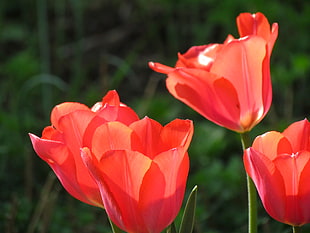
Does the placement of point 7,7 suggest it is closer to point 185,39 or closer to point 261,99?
point 185,39

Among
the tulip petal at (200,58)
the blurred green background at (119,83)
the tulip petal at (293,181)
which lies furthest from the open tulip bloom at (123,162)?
the blurred green background at (119,83)

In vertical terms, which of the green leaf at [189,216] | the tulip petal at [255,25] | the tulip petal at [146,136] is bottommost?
the green leaf at [189,216]

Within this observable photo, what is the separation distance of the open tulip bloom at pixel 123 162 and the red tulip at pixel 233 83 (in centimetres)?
18

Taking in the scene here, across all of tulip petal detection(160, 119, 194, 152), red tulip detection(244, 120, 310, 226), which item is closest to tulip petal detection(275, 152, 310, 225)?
red tulip detection(244, 120, 310, 226)

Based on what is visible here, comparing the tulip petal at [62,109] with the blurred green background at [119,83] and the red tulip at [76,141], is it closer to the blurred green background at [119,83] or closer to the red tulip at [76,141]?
the red tulip at [76,141]

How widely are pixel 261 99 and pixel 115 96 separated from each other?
264 mm

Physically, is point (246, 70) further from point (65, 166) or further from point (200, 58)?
point (65, 166)

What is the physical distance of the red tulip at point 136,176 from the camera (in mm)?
970

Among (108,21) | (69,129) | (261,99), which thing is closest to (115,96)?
(69,129)

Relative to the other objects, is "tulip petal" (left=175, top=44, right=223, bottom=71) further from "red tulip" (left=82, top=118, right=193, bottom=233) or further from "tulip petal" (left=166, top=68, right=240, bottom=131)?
"red tulip" (left=82, top=118, right=193, bottom=233)

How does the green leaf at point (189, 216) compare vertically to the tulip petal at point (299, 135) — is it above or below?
below

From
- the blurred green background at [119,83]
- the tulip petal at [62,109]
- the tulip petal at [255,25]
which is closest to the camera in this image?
the tulip petal at [62,109]

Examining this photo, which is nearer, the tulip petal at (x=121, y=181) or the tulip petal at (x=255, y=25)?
the tulip petal at (x=121, y=181)

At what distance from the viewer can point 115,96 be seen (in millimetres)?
1087
